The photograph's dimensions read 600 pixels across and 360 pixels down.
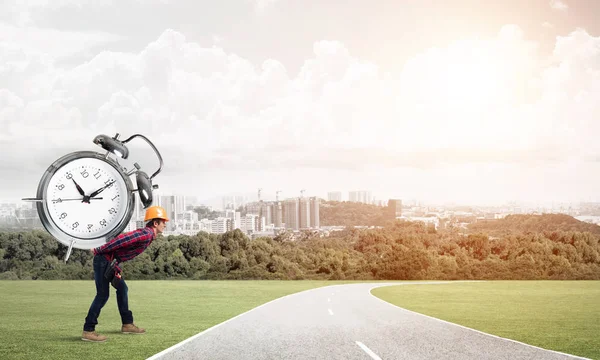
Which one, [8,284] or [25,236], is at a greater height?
[25,236]

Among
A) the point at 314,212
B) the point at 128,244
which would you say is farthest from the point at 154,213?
the point at 314,212

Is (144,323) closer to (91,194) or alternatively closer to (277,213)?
(91,194)

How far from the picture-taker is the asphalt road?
942cm

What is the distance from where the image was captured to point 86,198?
8.91 meters

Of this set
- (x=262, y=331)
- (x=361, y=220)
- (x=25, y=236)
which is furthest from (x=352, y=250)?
(x=262, y=331)

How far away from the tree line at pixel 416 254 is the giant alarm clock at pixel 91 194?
1298 inches

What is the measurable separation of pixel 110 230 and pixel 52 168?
121 centimetres

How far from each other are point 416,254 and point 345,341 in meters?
38.3

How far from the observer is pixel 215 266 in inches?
1688

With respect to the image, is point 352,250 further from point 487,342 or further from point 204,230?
point 487,342

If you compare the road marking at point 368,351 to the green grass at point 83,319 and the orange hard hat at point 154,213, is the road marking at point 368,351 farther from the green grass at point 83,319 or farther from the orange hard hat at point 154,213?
the orange hard hat at point 154,213

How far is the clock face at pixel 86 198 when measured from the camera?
886cm

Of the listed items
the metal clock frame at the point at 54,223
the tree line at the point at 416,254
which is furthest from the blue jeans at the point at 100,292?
the tree line at the point at 416,254

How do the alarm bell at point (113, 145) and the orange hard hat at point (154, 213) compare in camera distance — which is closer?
the alarm bell at point (113, 145)
